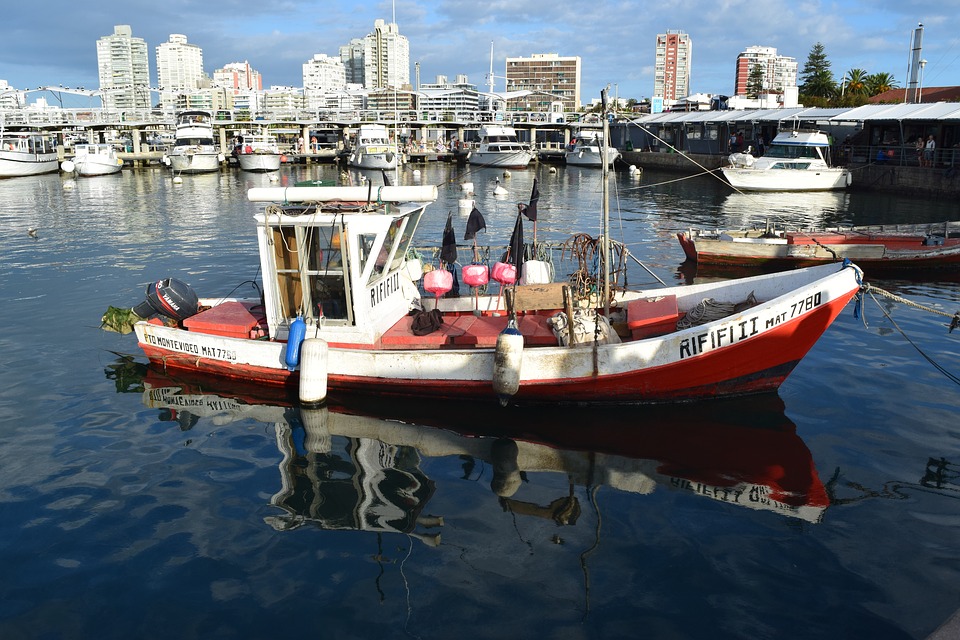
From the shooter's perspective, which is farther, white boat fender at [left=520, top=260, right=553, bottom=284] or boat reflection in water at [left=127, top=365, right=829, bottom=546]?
white boat fender at [left=520, top=260, right=553, bottom=284]

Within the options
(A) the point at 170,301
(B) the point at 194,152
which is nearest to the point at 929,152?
(A) the point at 170,301

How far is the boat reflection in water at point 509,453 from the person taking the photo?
29.1 feet

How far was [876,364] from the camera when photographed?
13641mm

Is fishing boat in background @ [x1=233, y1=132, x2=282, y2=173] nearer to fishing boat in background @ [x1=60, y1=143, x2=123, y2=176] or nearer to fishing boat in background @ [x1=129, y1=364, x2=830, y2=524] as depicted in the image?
fishing boat in background @ [x1=60, y1=143, x2=123, y2=176]

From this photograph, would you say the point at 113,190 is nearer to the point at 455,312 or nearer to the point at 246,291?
the point at 246,291

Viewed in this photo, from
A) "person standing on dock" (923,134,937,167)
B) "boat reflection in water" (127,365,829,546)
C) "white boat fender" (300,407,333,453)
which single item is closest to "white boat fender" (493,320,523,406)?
"boat reflection in water" (127,365,829,546)

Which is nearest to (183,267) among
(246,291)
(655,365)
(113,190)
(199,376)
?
(246,291)

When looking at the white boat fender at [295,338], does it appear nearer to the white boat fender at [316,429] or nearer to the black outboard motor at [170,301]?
the white boat fender at [316,429]

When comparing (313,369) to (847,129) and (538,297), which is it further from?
(847,129)

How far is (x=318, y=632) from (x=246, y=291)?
15583 mm

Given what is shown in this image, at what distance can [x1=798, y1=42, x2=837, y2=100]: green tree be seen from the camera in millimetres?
90100

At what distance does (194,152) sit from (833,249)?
204 feet

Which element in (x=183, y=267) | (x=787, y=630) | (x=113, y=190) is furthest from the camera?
(x=113, y=190)

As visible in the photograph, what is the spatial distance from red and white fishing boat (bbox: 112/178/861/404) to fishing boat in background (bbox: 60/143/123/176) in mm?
57090
